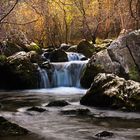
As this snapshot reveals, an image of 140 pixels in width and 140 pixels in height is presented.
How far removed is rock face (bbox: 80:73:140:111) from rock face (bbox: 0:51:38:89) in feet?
23.9

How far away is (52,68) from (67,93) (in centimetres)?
430

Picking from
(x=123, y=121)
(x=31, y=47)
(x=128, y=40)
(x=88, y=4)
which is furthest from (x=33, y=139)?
→ (x=88, y=4)

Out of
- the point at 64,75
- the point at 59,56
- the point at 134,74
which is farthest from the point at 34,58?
the point at 134,74

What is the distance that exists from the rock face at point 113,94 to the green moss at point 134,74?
4053mm

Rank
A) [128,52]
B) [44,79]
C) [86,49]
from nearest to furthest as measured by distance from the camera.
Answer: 1. [128,52]
2. [44,79]
3. [86,49]

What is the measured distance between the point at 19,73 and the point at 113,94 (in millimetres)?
8778

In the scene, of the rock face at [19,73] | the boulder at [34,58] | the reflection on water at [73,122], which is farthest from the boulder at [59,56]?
the reflection on water at [73,122]

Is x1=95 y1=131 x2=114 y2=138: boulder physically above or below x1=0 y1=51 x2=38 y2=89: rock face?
below

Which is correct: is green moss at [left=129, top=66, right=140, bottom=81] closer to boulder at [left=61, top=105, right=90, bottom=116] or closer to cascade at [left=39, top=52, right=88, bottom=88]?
cascade at [left=39, top=52, right=88, bottom=88]

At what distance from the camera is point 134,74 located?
1816 cm

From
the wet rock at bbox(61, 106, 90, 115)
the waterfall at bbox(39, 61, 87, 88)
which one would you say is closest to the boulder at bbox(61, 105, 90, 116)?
the wet rock at bbox(61, 106, 90, 115)

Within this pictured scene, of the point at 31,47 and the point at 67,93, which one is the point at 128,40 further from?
the point at 31,47

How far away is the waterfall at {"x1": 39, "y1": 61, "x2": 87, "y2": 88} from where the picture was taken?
70.4 feet

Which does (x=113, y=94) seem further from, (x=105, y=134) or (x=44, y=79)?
(x=44, y=79)
